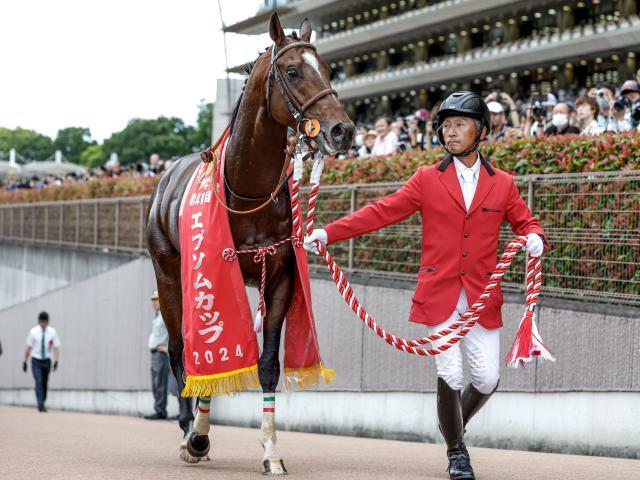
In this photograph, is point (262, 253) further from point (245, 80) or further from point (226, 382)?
point (245, 80)

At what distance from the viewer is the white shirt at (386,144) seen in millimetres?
16844

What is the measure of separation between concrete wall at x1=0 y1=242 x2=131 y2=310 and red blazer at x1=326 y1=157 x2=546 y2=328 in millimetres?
16190

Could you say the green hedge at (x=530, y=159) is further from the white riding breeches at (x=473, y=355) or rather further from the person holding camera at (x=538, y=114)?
the white riding breeches at (x=473, y=355)

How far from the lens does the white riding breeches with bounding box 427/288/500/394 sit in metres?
7.06

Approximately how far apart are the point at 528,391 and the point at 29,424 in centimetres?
631

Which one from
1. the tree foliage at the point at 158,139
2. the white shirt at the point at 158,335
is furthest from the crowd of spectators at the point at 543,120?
the tree foliage at the point at 158,139

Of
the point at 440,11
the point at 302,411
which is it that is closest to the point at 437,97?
the point at 440,11

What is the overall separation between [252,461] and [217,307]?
53.9 inches

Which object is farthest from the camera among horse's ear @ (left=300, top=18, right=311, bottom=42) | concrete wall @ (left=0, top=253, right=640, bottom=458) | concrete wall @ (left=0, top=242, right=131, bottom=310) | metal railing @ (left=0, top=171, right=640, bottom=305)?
concrete wall @ (left=0, top=242, right=131, bottom=310)

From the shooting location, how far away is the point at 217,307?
762 centimetres

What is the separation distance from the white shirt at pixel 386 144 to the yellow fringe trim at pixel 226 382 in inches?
367

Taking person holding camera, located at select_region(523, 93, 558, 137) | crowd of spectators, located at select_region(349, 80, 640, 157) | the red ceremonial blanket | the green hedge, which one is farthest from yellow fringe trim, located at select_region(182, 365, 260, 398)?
person holding camera, located at select_region(523, 93, 558, 137)

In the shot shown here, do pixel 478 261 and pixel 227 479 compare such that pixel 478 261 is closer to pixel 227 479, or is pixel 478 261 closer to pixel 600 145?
pixel 227 479

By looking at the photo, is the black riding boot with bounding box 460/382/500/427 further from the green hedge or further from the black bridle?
the green hedge
